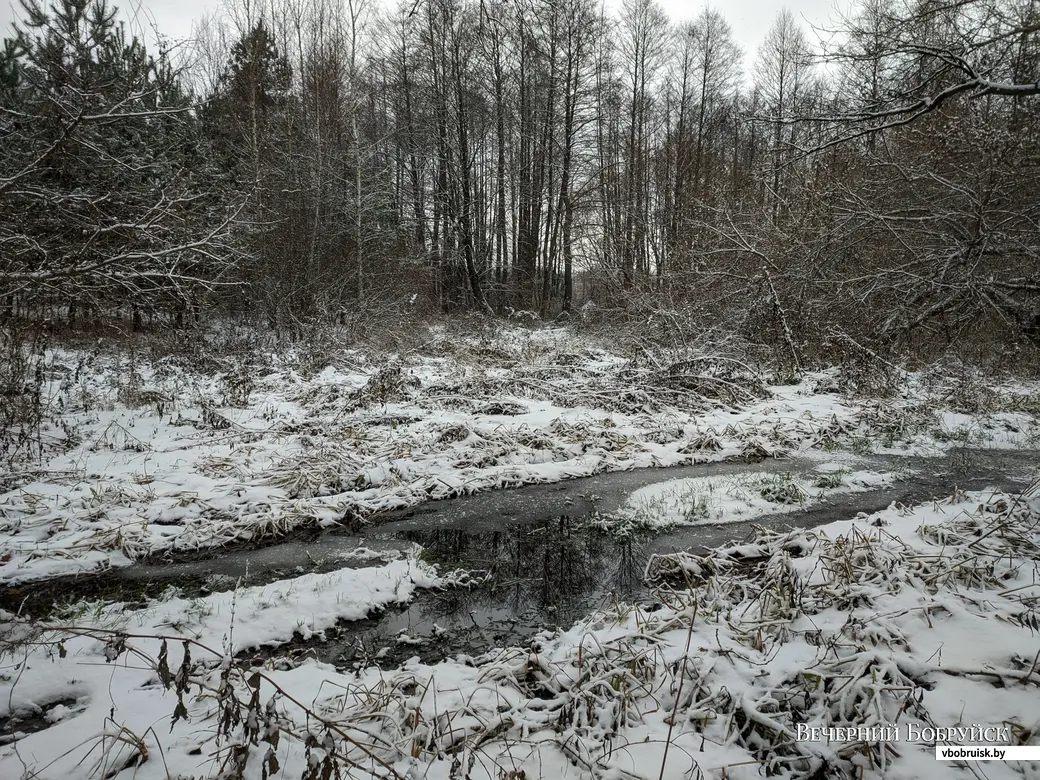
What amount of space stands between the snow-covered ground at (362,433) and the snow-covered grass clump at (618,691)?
173cm

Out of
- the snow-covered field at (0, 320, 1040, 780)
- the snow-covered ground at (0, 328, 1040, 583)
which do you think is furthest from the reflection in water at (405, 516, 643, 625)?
the snow-covered ground at (0, 328, 1040, 583)

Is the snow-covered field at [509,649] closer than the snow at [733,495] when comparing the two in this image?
Yes

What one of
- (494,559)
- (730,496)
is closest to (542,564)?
(494,559)

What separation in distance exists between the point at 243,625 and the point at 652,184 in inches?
1008

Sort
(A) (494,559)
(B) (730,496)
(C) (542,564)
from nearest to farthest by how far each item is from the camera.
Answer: (C) (542,564) < (A) (494,559) < (B) (730,496)

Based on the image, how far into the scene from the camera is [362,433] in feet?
25.0

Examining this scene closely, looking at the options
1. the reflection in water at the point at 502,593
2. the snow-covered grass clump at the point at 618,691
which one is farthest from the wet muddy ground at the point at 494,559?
the snow-covered grass clump at the point at 618,691

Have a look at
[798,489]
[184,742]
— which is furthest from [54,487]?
[798,489]

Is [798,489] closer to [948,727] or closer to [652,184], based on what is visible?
[948,727]

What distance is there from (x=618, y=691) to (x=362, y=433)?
5640mm

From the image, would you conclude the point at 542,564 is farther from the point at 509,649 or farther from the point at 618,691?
the point at 618,691

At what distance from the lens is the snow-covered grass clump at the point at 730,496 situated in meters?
5.38

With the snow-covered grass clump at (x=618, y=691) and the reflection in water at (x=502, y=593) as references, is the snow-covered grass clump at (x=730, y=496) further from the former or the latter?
the snow-covered grass clump at (x=618, y=691)

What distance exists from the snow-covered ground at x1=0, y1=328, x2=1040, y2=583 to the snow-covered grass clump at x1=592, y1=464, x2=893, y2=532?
951 mm
